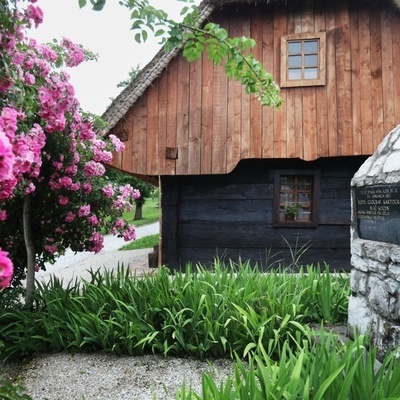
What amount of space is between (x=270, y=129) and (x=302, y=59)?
1301mm

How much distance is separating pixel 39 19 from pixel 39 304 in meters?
3.02

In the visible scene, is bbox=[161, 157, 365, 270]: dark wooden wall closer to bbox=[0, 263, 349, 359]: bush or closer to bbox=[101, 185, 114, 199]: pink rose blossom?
bbox=[101, 185, 114, 199]: pink rose blossom

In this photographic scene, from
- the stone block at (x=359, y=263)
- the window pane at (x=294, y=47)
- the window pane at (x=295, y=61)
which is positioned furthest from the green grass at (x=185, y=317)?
the window pane at (x=294, y=47)

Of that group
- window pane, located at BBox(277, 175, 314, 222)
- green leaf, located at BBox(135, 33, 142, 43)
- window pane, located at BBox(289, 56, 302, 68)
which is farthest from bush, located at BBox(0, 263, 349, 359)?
window pane, located at BBox(289, 56, 302, 68)

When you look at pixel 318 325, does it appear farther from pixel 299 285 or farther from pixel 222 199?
pixel 222 199

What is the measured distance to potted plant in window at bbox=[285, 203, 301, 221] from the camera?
22.8 ft

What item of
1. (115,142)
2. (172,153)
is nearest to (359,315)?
(115,142)

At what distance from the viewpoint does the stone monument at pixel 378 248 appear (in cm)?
279

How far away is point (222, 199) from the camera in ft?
23.2

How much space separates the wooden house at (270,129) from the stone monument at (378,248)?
3.19m

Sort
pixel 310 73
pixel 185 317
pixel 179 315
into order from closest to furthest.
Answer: pixel 179 315
pixel 185 317
pixel 310 73

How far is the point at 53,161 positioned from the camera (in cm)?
430

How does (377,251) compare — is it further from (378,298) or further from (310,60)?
(310,60)

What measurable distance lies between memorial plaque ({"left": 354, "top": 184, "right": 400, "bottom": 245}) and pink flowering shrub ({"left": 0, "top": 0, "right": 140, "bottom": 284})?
2.26m
